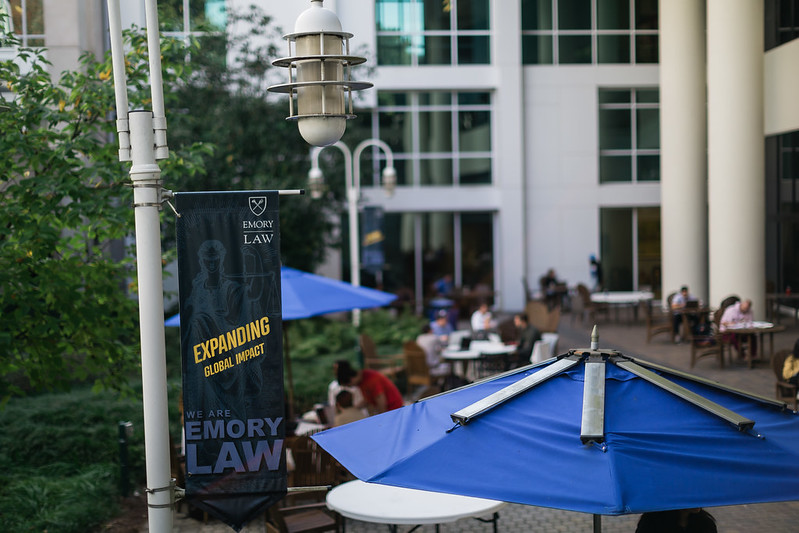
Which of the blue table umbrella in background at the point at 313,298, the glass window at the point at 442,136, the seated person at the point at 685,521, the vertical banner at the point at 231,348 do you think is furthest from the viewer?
the glass window at the point at 442,136

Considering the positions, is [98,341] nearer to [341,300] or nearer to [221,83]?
[341,300]

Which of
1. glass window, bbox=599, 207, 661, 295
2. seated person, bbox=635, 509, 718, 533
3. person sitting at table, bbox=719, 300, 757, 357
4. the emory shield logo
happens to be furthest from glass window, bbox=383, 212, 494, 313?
the emory shield logo

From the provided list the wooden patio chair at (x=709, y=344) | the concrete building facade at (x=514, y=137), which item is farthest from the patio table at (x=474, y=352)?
the concrete building facade at (x=514, y=137)

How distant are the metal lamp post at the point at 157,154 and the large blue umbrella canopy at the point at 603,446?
984 millimetres

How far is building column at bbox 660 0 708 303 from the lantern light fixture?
72.2 ft

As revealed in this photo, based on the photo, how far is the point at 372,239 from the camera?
24.2 meters

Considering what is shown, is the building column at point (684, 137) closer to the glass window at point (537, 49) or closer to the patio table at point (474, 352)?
the glass window at point (537, 49)

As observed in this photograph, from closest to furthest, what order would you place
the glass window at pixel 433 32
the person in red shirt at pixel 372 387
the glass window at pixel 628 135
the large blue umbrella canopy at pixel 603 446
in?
the large blue umbrella canopy at pixel 603 446 → the person in red shirt at pixel 372 387 → the glass window at pixel 433 32 → the glass window at pixel 628 135

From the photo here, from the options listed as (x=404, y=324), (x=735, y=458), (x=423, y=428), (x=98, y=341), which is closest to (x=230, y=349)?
(x=423, y=428)

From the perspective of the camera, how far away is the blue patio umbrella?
3.84 m

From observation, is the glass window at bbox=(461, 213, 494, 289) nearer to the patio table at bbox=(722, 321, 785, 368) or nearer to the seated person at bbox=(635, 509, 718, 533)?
the patio table at bbox=(722, 321, 785, 368)

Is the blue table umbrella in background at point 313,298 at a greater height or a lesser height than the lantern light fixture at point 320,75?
lesser

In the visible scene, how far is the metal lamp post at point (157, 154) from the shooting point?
455cm

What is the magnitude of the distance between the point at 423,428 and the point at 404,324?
1782 centimetres
